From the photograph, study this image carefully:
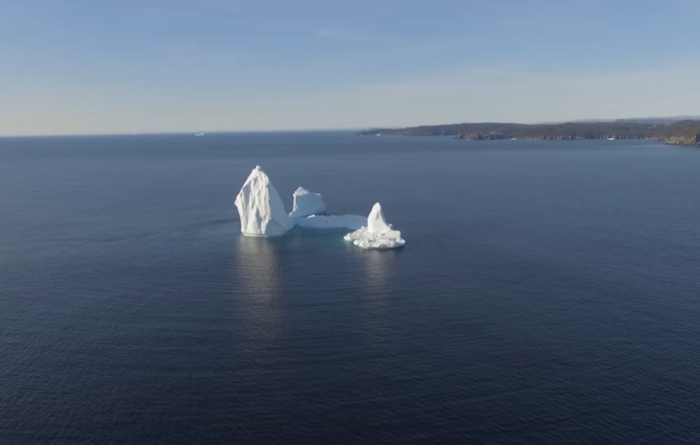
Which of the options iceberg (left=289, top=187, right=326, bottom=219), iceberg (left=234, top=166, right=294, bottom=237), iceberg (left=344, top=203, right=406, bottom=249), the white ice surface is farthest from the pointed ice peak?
iceberg (left=289, top=187, right=326, bottom=219)

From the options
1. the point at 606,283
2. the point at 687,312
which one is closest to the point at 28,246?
the point at 606,283

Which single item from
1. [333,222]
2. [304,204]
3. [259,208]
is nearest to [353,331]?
[259,208]

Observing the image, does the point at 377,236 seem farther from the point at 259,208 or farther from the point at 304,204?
the point at 304,204

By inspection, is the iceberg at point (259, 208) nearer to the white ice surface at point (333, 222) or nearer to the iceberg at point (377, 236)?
the white ice surface at point (333, 222)

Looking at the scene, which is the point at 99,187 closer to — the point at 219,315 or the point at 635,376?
the point at 219,315

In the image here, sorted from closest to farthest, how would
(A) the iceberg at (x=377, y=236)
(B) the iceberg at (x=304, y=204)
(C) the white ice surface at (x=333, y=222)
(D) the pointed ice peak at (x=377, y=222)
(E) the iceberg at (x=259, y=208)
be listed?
(A) the iceberg at (x=377, y=236) → (D) the pointed ice peak at (x=377, y=222) → (E) the iceberg at (x=259, y=208) → (C) the white ice surface at (x=333, y=222) → (B) the iceberg at (x=304, y=204)

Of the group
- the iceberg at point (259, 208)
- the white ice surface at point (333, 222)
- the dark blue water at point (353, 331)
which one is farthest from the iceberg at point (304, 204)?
the iceberg at point (259, 208)
